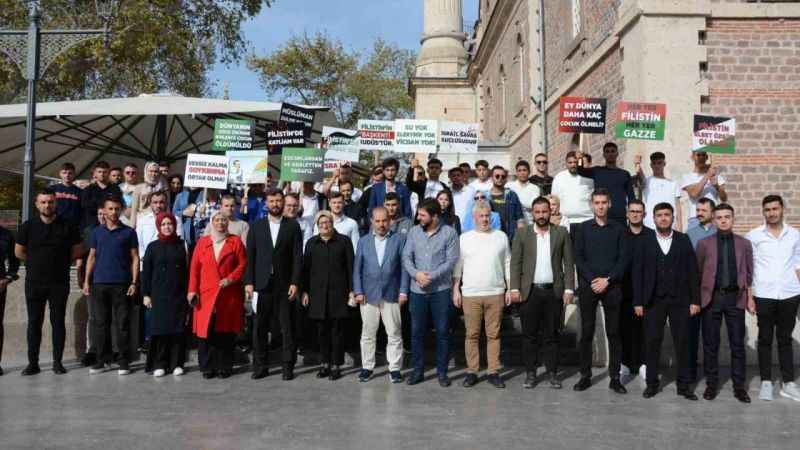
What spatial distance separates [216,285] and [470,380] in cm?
300

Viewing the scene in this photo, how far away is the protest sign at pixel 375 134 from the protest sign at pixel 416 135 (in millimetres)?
192

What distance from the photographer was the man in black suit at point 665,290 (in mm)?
7508

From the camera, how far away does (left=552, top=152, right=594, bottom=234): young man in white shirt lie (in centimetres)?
990

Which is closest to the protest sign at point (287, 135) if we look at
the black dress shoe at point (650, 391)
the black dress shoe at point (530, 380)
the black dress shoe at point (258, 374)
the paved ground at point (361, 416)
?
the black dress shoe at point (258, 374)

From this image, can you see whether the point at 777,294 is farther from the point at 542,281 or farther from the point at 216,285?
the point at 216,285

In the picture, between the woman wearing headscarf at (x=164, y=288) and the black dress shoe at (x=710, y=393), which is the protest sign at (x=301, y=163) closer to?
the woman wearing headscarf at (x=164, y=288)

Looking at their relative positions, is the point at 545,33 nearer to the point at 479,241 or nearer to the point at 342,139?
the point at 342,139

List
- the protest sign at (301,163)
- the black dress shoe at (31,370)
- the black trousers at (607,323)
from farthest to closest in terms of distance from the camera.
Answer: the protest sign at (301,163)
the black dress shoe at (31,370)
the black trousers at (607,323)

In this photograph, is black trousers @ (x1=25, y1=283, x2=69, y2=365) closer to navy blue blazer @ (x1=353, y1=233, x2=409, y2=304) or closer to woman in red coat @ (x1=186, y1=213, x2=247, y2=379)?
woman in red coat @ (x1=186, y1=213, x2=247, y2=379)

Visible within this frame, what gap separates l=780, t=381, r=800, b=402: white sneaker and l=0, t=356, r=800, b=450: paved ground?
173 millimetres

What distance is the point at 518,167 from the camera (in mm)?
10891

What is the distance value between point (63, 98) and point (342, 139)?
20702 millimetres

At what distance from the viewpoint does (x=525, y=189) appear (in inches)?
424

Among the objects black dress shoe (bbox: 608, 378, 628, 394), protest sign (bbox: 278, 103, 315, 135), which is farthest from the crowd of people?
protest sign (bbox: 278, 103, 315, 135)
